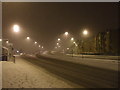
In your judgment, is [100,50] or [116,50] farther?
[100,50]

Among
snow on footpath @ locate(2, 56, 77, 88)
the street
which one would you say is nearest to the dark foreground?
the street

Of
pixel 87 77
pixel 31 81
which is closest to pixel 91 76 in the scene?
pixel 87 77

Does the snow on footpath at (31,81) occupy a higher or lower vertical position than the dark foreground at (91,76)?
higher

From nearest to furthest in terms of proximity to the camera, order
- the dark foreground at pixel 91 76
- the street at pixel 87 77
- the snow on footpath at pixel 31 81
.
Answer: the snow on footpath at pixel 31 81 → the street at pixel 87 77 → the dark foreground at pixel 91 76

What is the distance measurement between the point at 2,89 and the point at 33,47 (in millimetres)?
116616

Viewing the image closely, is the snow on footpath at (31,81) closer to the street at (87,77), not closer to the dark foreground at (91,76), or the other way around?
the street at (87,77)

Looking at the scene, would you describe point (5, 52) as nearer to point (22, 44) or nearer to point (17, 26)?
point (17, 26)

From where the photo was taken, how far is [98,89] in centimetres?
1171

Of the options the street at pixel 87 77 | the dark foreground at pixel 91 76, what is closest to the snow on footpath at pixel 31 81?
the street at pixel 87 77

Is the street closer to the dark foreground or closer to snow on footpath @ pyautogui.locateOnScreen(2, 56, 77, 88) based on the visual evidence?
the dark foreground

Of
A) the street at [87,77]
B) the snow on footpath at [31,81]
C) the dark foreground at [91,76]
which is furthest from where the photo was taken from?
the dark foreground at [91,76]

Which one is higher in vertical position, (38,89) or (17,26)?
(17,26)

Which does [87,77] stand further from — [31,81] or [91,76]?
[31,81]

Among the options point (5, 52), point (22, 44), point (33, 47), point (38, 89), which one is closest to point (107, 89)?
point (38, 89)
